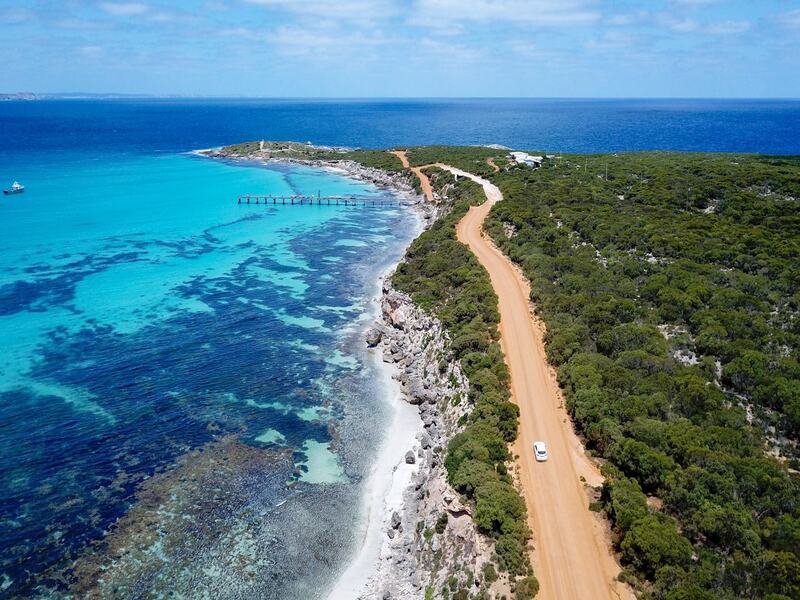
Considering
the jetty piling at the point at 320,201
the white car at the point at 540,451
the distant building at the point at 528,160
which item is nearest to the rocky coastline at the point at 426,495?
the white car at the point at 540,451

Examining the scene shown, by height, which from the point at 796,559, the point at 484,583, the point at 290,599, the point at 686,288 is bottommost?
the point at 290,599

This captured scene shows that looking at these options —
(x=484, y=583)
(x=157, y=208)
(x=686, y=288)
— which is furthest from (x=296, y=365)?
(x=157, y=208)

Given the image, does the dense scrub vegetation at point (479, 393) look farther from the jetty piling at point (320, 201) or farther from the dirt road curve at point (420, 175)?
the jetty piling at point (320, 201)

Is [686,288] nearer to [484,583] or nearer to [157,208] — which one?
[484,583]

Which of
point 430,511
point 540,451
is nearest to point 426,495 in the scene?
point 430,511

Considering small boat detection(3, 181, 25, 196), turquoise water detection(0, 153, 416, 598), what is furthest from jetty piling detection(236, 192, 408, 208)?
small boat detection(3, 181, 25, 196)

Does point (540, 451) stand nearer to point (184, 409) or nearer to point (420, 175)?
point (184, 409)

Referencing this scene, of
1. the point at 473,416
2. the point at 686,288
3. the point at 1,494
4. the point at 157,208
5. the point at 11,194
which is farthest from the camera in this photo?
the point at 11,194
